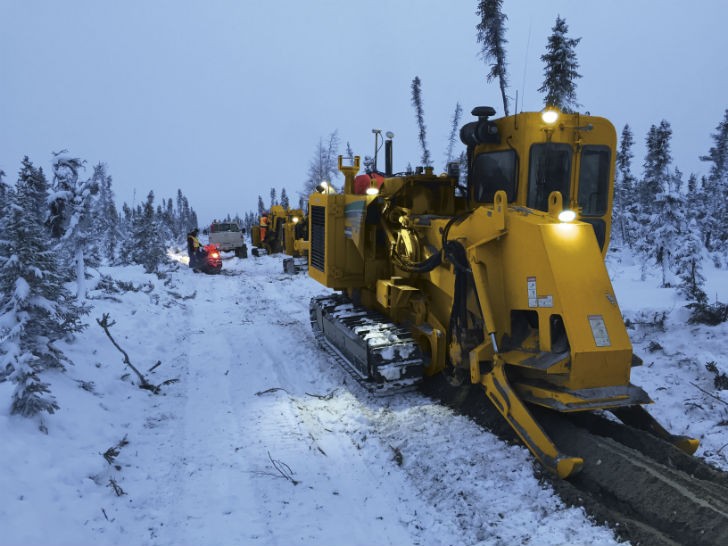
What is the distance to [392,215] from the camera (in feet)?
24.4

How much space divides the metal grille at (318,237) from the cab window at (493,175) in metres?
2.81

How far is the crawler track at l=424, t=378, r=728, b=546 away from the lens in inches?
132

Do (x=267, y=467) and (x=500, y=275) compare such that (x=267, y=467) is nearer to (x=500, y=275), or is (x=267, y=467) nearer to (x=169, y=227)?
(x=500, y=275)

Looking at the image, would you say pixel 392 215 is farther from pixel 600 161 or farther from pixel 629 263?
pixel 629 263

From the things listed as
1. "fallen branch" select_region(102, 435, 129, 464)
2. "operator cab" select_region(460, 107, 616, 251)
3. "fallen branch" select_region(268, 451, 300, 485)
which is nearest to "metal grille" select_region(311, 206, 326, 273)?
"operator cab" select_region(460, 107, 616, 251)

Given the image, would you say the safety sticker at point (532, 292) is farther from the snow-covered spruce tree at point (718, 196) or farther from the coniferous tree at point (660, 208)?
the snow-covered spruce tree at point (718, 196)

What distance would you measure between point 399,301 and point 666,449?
365 cm

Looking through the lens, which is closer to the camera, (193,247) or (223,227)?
(193,247)

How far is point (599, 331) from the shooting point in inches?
174

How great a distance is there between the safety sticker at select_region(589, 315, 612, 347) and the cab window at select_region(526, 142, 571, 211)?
1956mm

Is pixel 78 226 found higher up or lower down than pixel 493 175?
lower down

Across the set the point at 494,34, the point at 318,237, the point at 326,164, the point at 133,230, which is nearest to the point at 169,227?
the point at 326,164

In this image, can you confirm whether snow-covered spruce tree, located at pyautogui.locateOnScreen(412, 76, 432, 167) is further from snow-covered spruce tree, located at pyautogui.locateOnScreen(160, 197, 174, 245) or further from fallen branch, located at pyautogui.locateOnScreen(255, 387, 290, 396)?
fallen branch, located at pyautogui.locateOnScreen(255, 387, 290, 396)

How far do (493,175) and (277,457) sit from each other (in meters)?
4.29
